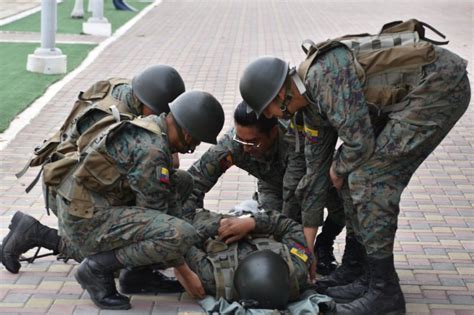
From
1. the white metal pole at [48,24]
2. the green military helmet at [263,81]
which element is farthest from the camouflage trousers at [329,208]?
the white metal pole at [48,24]

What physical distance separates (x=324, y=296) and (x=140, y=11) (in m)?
18.0

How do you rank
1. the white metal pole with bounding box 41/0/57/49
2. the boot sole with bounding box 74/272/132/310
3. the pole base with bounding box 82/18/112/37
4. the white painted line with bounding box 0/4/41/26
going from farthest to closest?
the white painted line with bounding box 0/4/41/26
the pole base with bounding box 82/18/112/37
the white metal pole with bounding box 41/0/57/49
the boot sole with bounding box 74/272/132/310

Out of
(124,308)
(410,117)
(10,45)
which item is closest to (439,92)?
(410,117)

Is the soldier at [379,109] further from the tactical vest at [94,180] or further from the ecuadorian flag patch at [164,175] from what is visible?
the tactical vest at [94,180]

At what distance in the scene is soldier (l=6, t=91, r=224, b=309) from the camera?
4.51 m

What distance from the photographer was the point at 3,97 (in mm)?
10422

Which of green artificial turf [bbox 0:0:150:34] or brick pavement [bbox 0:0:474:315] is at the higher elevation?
brick pavement [bbox 0:0:474:315]

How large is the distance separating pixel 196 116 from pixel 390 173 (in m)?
1.08

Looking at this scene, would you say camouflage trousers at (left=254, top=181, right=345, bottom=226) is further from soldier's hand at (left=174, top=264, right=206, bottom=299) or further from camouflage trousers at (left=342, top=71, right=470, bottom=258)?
soldier's hand at (left=174, top=264, right=206, bottom=299)

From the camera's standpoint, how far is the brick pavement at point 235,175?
489 centimetres

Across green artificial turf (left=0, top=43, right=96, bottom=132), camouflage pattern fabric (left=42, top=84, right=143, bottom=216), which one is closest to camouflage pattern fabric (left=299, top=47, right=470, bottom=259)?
camouflage pattern fabric (left=42, top=84, right=143, bottom=216)

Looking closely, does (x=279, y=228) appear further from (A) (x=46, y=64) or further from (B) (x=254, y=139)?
(A) (x=46, y=64)

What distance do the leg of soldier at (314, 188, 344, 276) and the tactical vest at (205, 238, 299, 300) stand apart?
0.56 metres

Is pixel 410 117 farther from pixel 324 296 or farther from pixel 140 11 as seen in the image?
pixel 140 11
